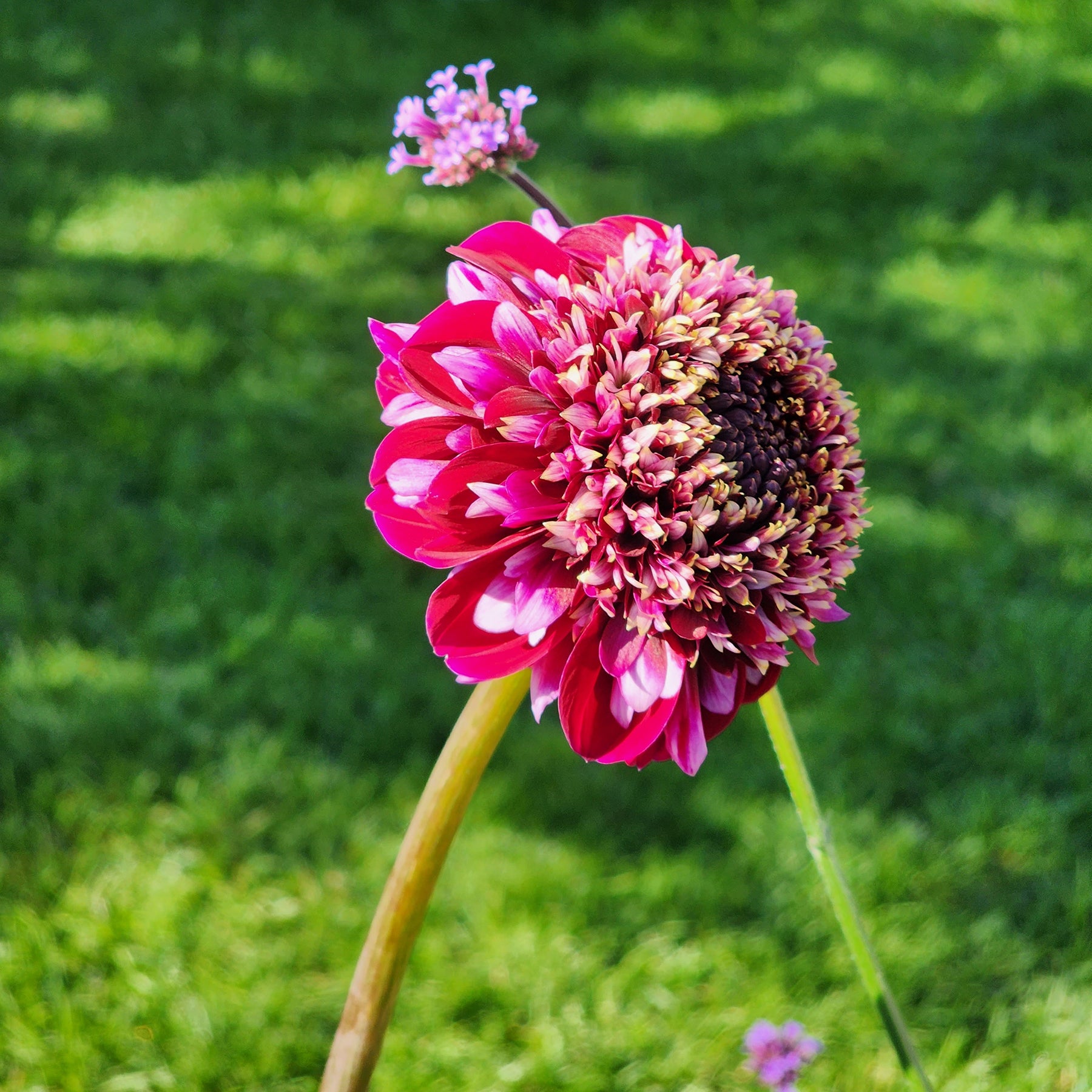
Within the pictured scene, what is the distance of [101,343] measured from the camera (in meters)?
2.91

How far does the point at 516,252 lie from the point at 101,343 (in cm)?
240

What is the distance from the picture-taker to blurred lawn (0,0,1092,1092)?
1.69 m

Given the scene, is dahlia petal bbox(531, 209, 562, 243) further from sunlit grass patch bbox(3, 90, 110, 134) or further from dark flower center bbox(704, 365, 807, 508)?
sunlit grass patch bbox(3, 90, 110, 134)

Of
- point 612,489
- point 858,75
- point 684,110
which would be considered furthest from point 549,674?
point 858,75

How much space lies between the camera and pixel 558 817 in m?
2.00

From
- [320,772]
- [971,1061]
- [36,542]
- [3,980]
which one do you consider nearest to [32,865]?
[3,980]

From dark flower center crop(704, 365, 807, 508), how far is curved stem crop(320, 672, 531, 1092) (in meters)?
0.21

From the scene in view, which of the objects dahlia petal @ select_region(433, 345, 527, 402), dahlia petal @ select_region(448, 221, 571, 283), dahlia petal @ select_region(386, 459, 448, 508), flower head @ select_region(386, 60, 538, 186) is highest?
flower head @ select_region(386, 60, 538, 186)

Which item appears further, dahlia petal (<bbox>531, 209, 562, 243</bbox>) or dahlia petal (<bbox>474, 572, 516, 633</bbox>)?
dahlia petal (<bbox>531, 209, 562, 243</bbox>)

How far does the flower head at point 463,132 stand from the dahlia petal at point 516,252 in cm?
6

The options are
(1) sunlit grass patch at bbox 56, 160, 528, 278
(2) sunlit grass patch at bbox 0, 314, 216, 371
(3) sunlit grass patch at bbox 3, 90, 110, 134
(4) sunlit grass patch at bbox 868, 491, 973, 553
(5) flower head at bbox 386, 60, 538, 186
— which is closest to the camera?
(5) flower head at bbox 386, 60, 538, 186

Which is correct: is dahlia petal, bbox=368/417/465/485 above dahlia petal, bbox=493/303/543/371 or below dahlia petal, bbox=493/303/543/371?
below

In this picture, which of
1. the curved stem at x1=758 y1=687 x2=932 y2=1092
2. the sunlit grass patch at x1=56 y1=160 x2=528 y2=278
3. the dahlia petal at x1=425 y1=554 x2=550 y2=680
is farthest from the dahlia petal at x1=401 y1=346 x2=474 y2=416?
the sunlit grass patch at x1=56 y1=160 x2=528 y2=278

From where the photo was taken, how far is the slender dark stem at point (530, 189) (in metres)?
0.85
